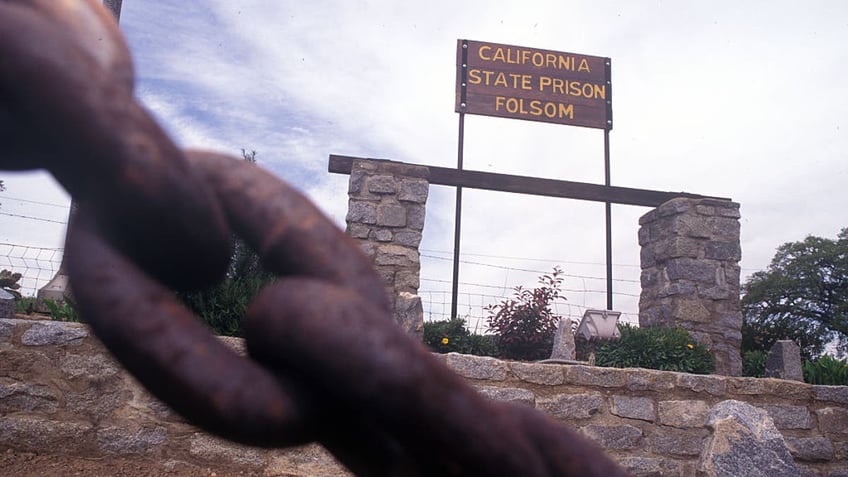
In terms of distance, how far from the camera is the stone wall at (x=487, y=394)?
5395 millimetres

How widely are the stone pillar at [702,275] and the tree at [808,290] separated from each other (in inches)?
512

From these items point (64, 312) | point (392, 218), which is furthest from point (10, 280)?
point (392, 218)

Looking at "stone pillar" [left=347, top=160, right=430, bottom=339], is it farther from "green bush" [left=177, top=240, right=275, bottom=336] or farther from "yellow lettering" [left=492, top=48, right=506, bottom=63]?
"yellow lettering" [left=492, top=48, right=506, bottom=63]

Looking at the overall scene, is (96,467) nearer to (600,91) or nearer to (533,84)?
(533,84)

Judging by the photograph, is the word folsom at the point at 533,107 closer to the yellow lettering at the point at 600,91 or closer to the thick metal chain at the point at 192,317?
the yellow lettering at the point at 600,91

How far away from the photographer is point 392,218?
30.3 ft

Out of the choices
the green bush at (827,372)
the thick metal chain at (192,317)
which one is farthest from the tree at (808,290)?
the thick metal chain at (192,317)

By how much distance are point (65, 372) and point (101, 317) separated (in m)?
5.68

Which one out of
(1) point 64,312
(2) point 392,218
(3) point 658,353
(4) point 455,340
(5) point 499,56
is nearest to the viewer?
(1) point 64,312

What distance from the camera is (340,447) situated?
58 cm

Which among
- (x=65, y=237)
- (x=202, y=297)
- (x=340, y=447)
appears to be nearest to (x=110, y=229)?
(x=65, y=237)

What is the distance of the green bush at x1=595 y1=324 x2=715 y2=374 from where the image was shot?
899 centimetres

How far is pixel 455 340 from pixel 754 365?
4647mm

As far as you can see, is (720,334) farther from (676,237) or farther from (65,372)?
(65,372)
